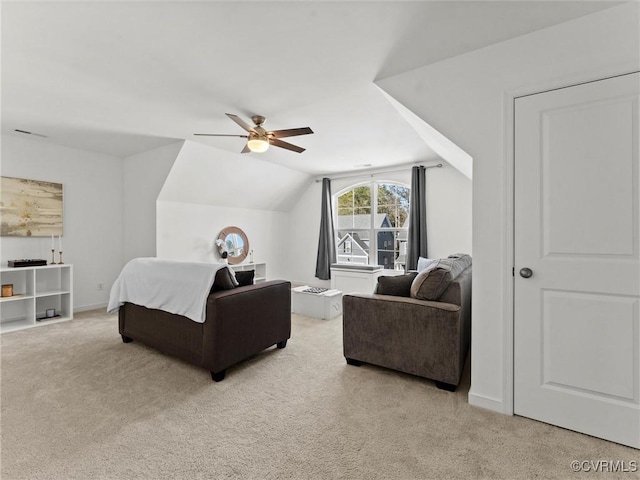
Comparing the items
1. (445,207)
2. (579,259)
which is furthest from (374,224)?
(579,259)

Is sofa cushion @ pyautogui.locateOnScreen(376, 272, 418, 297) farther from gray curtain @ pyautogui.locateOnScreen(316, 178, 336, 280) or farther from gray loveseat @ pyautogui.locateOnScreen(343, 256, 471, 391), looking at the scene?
gray curtain @ pyautogui.locateOnScreen(316, 178, 336, 280)

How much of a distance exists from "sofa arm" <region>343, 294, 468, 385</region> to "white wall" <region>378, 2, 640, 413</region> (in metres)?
0.18

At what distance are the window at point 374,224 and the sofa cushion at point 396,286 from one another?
3.17m

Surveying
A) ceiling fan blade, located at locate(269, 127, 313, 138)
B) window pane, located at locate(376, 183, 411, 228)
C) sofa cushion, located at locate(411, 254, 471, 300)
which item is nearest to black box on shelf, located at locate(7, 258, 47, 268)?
ceiling fan blade, located at locate(269, 127, 313, 138)

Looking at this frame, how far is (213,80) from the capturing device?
2607 millimetres

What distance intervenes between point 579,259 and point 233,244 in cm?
525

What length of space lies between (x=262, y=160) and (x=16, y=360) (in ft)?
13.0

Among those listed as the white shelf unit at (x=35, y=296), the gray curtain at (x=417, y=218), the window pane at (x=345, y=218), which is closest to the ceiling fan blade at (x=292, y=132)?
the gray curtain at (x=417, y=218)

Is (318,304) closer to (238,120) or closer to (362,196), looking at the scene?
(238,120)

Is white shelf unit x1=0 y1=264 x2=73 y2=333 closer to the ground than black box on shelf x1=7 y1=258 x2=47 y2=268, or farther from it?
closer to the ground

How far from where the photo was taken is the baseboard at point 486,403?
2041mm

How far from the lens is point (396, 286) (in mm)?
2734

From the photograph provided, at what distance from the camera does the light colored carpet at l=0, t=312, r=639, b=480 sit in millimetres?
1556

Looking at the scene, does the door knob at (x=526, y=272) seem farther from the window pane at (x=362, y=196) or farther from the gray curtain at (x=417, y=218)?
the window pane at (x=362, y=196)
